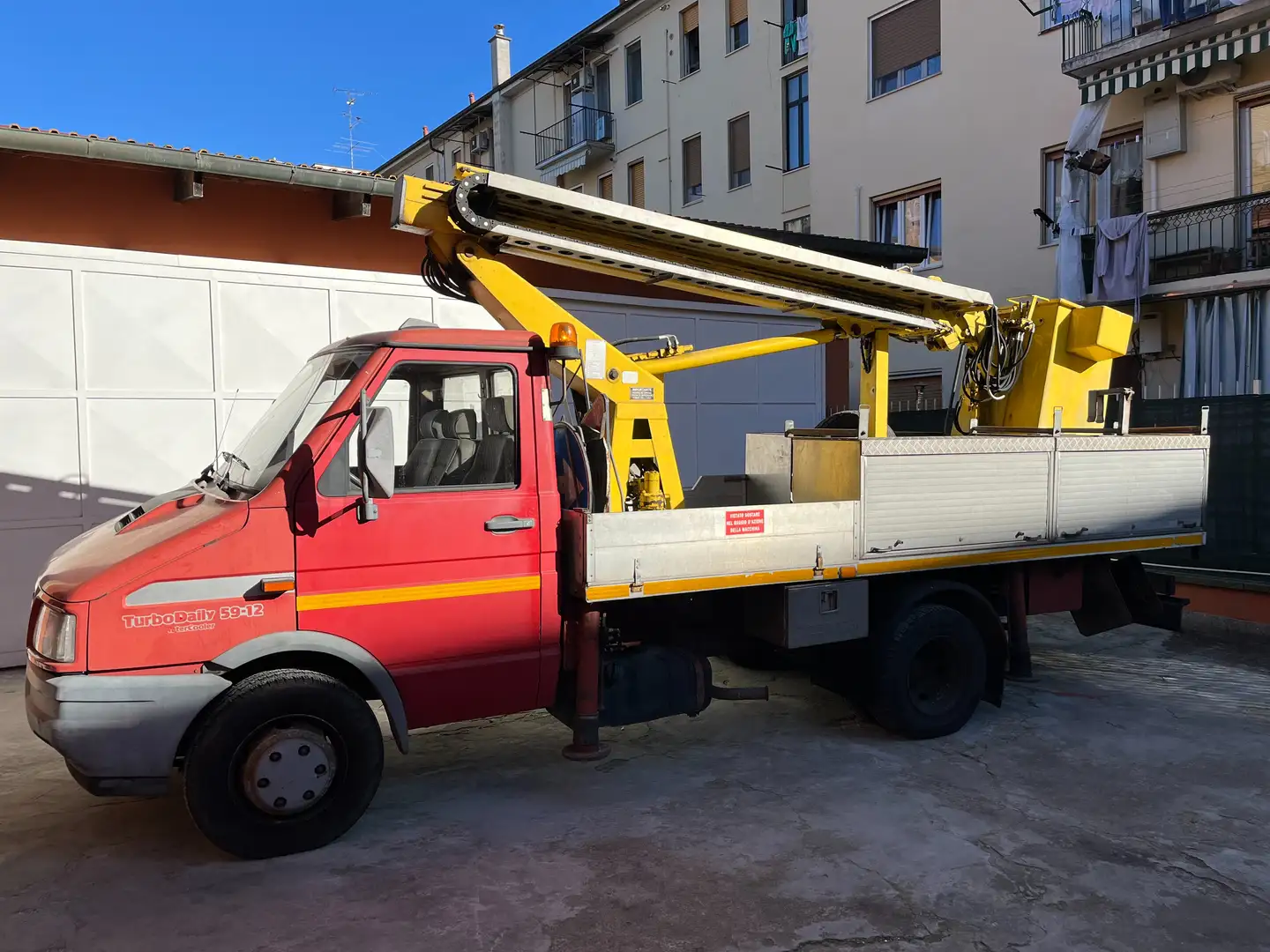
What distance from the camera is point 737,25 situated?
2303cm

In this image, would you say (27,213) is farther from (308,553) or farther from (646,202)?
(646,202)

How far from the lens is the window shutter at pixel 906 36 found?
17891mm

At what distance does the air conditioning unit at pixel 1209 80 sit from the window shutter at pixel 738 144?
34.3 feet

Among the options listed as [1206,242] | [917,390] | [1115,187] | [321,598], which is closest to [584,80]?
[917,390]

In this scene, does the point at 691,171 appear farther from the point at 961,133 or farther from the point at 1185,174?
the point at 1185,174

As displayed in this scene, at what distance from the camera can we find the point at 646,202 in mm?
26000

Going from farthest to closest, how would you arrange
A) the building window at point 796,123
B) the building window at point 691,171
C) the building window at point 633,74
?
the building window at point 633,74 → the building window at point 691,171 → the building window at point 796,123

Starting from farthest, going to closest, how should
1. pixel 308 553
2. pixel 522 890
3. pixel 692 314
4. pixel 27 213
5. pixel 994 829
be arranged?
pixel 692 314, pixel 27 213, pixel 994 829, pixel 308 553, pixel 522 890

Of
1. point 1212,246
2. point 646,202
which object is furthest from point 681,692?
point 646,202

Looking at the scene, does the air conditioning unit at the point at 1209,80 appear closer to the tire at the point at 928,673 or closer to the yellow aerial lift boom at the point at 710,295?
the yellow aerial lift boom at the point at 710,295

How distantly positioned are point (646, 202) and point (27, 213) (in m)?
19.7

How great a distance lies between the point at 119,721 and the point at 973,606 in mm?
4825

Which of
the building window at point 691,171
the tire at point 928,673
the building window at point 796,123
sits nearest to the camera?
the tire at point 928,673

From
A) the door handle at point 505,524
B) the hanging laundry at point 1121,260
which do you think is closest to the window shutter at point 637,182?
the hanging laundry at point 1121,260
